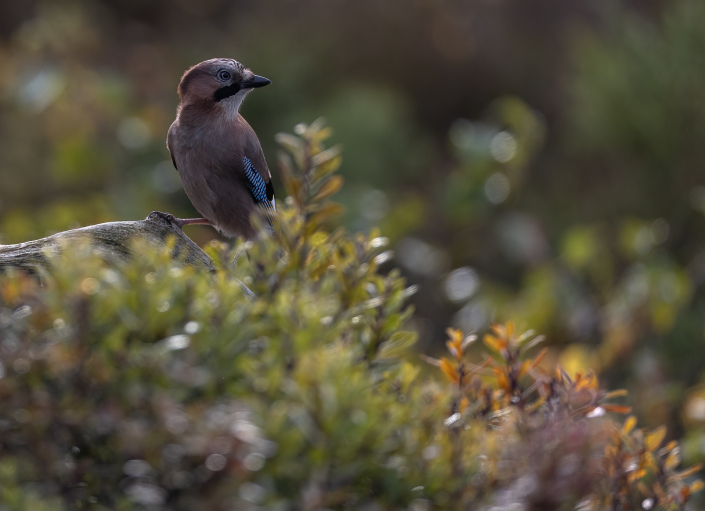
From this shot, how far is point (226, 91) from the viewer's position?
3449 mm

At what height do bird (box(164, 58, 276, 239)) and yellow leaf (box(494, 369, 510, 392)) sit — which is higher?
bird (box(164, 58, 276, 239))

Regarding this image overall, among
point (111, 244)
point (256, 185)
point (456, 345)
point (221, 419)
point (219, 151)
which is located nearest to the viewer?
point (221, 419)

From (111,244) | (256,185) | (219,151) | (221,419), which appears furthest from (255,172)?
(221,419)

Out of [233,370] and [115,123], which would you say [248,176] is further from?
[115,123]

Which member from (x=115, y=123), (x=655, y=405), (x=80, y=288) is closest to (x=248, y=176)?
(x=80, y=288)

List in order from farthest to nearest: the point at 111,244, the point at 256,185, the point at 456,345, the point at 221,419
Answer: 1. the point at 256,185
2. the point at 111,244
3. the point at 456,345
4. the point at 221,419

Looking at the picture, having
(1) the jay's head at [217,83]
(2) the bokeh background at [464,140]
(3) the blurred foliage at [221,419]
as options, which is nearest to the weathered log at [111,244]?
(3) the blurred foliage at [221,419]

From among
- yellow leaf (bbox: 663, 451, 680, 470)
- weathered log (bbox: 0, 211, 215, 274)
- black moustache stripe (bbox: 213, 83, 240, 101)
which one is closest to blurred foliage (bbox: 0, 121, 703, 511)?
yellow leaf (bbox: 663, 451, 680, 470)

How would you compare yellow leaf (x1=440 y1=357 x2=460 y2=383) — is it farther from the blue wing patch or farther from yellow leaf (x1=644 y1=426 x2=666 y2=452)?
the blue wing patch

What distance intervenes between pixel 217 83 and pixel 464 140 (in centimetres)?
269

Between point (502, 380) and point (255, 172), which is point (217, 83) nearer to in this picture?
point (255, 172)

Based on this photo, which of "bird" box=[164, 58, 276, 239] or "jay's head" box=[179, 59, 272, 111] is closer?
"bird" box=[164, 58, 276, 239]

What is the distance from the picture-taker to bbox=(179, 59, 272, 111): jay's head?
3.42m

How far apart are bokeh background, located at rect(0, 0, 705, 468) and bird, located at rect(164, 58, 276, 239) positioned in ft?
1.96
